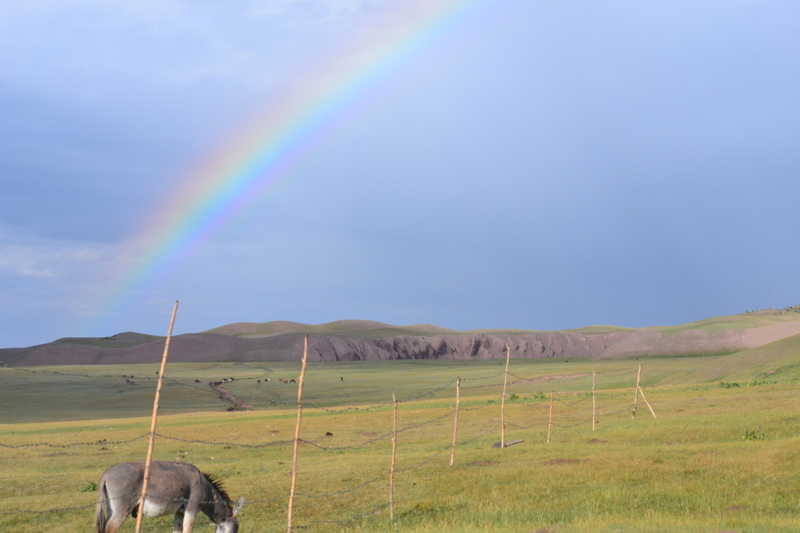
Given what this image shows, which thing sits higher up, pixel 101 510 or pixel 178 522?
pixel 101 510

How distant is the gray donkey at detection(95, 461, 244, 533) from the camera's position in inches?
619

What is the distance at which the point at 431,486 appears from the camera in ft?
80.9

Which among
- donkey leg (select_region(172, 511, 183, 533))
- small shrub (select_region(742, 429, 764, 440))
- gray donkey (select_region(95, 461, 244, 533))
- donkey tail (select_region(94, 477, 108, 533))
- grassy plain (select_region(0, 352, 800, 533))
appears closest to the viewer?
donkey tail (select_region(94, 477, 108, 533))

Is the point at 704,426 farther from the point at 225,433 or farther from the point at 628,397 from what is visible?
the point at 225,433

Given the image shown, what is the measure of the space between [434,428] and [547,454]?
643 inches

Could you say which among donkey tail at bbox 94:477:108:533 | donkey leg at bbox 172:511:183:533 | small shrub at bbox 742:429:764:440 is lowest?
donkey leg at bbox 172:511:183:533

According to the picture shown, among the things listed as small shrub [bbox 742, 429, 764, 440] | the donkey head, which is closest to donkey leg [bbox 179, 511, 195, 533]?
the donkey head

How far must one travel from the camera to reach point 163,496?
16047 mm

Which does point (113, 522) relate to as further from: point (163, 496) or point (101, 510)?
point (163, 496)

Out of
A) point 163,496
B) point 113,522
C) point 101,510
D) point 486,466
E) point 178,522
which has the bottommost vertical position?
point 178,522

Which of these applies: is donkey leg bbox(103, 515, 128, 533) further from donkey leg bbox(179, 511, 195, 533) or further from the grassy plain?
the grassy plain

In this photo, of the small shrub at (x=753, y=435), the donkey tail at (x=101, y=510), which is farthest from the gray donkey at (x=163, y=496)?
the small shrub at (x=753, y=435)

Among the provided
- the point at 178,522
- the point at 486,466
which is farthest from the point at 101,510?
the point at 486,466

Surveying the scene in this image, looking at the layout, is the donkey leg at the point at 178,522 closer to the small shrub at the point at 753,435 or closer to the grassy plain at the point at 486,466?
the grassy plain at the point at 486,466
